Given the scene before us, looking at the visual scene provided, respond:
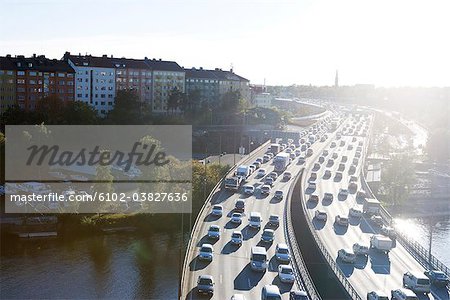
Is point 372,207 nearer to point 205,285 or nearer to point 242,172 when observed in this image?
point 242,172

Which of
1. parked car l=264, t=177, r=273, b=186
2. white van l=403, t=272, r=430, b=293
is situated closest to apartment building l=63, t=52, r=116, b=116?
parked car l=264, t=177, r=273, b=186

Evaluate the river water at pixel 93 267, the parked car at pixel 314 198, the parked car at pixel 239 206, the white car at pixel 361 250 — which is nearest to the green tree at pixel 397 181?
the parked car at pixel 314 198

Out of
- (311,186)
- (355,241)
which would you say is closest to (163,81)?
(311,186)

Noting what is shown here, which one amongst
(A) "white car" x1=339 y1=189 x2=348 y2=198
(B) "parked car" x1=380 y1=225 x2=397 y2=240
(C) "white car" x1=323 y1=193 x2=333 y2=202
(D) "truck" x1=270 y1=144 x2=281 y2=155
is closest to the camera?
(B) "parked car" x1=380 y1=225 x2=397 y2=240

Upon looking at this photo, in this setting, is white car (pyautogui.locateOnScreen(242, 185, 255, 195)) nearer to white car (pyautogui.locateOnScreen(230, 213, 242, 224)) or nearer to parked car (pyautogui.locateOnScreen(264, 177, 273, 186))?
parked car (pyautogui.locateOnScreen(264, 177, 273, 186))

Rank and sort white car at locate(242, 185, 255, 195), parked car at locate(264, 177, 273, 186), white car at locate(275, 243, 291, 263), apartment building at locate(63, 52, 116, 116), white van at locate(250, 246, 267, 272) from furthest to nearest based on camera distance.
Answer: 1. apartment building at locate(63, 52, 116, 116)
2. parked car at locate(264, 177, 273, 186)
3. white car at locate(242, 185, 255, 195)
4. white car at locate(275, 243, 291, 263)
5. white van at locate(250, 246, 267, 272)

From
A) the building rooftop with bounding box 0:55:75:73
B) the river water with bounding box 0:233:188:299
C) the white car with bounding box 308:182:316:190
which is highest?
the building rooftop with bounding box 0:55:75:73
